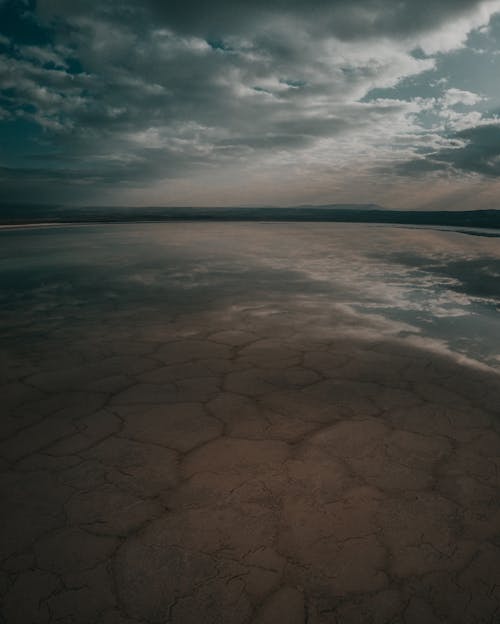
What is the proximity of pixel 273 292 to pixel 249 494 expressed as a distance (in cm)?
332

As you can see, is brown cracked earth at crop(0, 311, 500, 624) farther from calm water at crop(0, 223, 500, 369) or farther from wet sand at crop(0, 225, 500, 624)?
calm water at crop(0, 223, 500, 369)

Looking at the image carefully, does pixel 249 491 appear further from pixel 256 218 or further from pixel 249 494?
pixel 256 218

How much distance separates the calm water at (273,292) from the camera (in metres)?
3.32

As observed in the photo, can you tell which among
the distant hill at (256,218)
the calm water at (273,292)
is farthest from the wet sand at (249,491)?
the distant hill at (256,218)

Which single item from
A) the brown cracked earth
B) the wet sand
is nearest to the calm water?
the wet sand

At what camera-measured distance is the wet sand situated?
106 centimetres

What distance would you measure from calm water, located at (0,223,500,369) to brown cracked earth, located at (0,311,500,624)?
889 mm

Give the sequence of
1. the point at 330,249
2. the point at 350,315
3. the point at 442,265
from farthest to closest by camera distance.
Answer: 1. the point at 330,249
2. the point at 442,265
3. the point at 350,315

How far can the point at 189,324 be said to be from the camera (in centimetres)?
341

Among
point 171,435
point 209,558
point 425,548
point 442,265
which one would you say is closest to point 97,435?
point 171,435

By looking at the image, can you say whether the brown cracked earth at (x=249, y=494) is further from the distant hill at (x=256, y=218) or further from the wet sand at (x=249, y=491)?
the distant hill at (x=256, y=218)

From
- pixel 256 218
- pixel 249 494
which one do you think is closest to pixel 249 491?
pixel 249 494

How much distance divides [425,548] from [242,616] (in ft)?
1.74

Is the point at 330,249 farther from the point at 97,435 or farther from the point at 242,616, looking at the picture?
the point at 242,616
